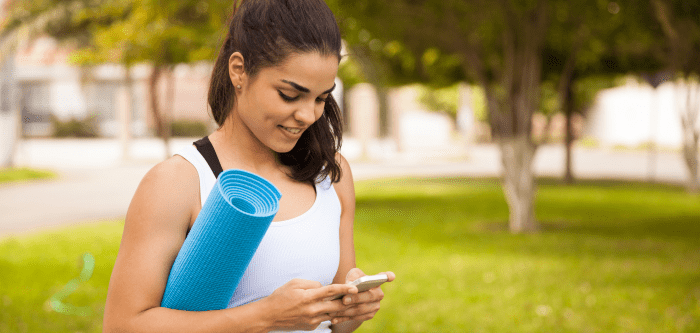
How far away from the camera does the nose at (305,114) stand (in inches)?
58.7

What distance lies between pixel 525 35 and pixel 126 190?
9556mm

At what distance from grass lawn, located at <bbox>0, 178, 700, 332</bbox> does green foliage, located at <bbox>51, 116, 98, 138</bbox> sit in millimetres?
26739

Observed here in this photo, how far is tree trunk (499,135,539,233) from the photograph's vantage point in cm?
934

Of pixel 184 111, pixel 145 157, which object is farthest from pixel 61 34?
pixel 184 111

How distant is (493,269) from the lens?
7.09 m

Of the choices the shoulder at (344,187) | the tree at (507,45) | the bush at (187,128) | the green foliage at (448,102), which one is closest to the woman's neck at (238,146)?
the shoulder at (344,187)

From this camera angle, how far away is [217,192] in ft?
4.05

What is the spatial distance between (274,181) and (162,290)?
1.34ft

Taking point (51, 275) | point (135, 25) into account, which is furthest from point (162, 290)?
point (135, 25)

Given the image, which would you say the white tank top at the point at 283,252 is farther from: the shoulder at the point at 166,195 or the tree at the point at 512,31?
the tree at the point at 512,31

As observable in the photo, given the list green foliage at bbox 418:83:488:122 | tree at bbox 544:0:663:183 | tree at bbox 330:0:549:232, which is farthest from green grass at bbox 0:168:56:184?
green foliage at bbox 418:83:488:122

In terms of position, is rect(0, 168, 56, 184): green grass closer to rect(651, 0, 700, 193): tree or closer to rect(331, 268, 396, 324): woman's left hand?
rect(651, 0, 700, 193): tree

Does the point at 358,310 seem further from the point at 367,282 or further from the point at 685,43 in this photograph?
the point at 685,43

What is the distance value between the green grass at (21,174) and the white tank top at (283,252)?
16026 mm
